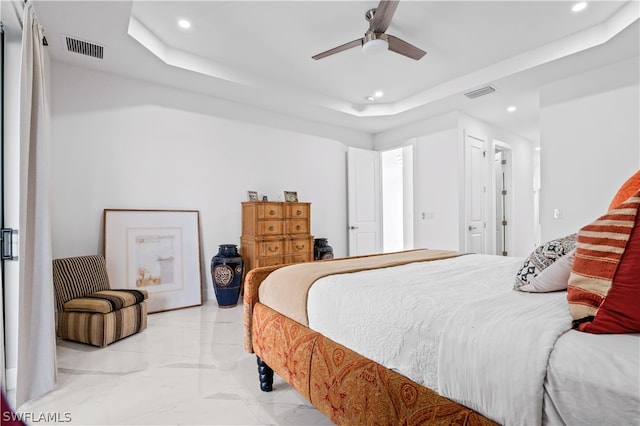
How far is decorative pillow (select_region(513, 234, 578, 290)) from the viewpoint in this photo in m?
1.34

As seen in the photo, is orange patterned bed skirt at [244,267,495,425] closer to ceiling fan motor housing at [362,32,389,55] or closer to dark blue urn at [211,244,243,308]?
dark blue urn at [211,244,243,308]

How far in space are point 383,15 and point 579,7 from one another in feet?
5.84

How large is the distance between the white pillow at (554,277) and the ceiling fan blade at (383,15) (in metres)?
2.01

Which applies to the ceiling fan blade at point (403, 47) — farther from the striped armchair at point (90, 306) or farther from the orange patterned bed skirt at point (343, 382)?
the striped armchair at point (90, 306)

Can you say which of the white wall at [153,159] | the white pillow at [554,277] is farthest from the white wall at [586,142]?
the white wall at [153,159]

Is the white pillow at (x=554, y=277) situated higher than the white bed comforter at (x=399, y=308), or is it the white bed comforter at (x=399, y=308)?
the white pillow at (x=554, y=277)

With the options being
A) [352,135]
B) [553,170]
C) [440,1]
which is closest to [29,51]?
[440,1]

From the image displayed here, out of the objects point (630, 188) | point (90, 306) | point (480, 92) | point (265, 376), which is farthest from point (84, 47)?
point (480, 92)

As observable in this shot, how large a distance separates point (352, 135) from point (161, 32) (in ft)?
11.2

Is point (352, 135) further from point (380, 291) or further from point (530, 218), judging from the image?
point (380, 291)

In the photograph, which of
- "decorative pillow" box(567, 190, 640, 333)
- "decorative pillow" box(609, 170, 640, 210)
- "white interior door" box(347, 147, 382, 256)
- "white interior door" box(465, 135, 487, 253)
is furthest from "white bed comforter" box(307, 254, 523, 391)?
"white interior door" box(347, 147, 382, 256)

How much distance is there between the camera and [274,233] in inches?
163

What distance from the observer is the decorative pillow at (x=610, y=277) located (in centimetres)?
83

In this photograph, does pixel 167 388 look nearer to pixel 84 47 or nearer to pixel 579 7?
pixel 84 47
